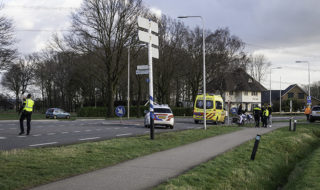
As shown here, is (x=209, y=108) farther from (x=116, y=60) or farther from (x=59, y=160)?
(x=59, y=160)

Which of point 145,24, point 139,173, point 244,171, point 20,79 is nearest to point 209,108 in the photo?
point 145,24

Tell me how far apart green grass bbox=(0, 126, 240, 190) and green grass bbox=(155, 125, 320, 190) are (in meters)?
2.26

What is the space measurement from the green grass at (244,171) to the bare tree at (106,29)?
27.3 metres

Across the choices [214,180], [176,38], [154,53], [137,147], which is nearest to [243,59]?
[176,38]

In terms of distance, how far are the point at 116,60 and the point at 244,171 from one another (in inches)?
1374

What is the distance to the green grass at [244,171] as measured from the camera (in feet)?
26.4

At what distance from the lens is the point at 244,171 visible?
10227mm

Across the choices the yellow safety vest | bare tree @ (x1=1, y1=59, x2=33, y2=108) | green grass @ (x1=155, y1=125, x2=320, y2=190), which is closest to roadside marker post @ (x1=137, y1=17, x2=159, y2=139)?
green grass @ (x1=155, y1=125, x2=320, y2=190)

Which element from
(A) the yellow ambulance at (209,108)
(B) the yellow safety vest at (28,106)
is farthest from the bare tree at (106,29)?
(B) the yellow safety vest at (28,106)

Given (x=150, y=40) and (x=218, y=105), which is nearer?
(x=150, y=40)

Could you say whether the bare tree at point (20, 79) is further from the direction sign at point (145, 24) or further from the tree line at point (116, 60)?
the direction sign at point (145, 24)

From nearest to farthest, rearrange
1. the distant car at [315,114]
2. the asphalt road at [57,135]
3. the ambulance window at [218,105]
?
the asphalt road at [57,135]
the ambulance window at [218,105]
the distant car at [315,114]

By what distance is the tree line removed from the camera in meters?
41.0

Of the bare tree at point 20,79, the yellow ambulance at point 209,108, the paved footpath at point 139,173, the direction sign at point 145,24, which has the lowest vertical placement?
the paved footpath at point 139,173
